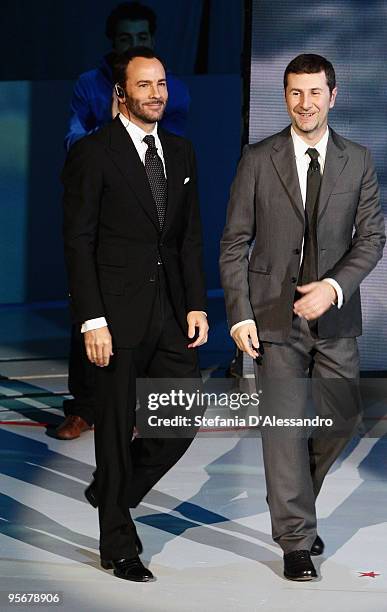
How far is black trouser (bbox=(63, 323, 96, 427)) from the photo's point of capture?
7.31 meters

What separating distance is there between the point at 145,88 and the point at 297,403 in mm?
1160

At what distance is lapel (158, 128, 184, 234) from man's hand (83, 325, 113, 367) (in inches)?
17.0

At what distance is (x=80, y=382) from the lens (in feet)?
24.2

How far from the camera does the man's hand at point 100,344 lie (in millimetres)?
5188

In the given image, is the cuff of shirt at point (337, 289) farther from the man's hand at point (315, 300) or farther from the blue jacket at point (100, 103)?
the blue jacket at point (100, 103)

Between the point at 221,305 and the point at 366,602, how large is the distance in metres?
6.20

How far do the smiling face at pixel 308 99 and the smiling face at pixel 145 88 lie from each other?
42cm

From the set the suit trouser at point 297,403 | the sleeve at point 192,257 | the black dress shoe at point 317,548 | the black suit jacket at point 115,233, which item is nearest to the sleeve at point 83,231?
the black suit jacket at point 115,233

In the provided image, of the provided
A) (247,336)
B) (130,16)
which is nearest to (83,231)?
(247,336)

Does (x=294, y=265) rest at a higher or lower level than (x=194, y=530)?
higher

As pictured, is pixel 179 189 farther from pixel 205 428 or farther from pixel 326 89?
pixel 205 428

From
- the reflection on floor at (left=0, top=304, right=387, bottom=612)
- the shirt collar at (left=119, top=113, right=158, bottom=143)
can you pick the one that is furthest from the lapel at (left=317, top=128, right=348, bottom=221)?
the reflection on floor at (left=0, top=304, right=387, bottom=612)

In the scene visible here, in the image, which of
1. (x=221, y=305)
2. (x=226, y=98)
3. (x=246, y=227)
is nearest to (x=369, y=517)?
(x=246, y=227)

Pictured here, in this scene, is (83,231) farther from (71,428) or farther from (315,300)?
(71,428)
